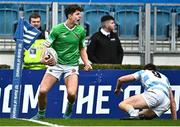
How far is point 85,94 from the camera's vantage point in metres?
16.0

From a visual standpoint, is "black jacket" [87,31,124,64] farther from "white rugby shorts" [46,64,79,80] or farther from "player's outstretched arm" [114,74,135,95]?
"white rugby shorts" [46,64,79,80]

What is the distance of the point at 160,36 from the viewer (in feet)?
64.2

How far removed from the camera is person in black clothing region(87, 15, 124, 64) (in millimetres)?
16422

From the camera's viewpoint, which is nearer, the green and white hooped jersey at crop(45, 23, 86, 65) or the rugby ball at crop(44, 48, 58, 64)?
the rugby ball at crop(44, 48, 58, 64)

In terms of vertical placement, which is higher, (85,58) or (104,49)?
(104,49)

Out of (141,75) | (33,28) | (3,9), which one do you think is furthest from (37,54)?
(3,9)

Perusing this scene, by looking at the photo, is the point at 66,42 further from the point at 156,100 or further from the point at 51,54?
the point at 156,100

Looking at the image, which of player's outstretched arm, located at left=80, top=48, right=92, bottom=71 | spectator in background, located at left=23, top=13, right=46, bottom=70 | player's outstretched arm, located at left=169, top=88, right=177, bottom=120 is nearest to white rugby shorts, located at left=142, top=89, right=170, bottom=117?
player's outstretched arm, located at left=169, top=88, right=177, bottom=120

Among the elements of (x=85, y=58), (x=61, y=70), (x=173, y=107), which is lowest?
(x=173, y=107)

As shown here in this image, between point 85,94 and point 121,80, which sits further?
point 85,94

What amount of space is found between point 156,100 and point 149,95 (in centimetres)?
15

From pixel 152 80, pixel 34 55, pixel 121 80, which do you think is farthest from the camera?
pixel 34 55

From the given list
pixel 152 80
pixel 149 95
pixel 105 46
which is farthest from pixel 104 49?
pixel 149 95

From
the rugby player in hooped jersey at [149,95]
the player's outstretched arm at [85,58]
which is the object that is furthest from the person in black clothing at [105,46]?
the player's outstretched arm at [85,58]
